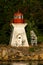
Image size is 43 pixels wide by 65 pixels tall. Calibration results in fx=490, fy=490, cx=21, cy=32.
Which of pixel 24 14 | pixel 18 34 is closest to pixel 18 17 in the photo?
pixel 18 34

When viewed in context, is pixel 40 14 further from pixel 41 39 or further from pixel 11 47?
pixel 11 47

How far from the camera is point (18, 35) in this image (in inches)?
903

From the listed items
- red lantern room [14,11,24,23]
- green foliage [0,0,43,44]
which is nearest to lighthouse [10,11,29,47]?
red lantern room [14,11,24,23]

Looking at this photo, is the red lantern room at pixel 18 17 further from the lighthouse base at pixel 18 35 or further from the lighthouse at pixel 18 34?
the lighthouse base at pixel 18 35

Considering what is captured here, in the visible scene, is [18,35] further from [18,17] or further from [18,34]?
[18,17]

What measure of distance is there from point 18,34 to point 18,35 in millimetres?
47

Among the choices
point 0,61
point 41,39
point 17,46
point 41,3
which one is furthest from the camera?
point 41,3

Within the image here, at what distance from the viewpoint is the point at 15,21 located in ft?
76.3

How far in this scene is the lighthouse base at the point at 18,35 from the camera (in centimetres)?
2295

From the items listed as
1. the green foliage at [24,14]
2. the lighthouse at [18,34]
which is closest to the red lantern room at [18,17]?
the lighthouse at [18,34]

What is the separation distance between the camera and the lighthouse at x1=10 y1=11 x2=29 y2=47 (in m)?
23.0

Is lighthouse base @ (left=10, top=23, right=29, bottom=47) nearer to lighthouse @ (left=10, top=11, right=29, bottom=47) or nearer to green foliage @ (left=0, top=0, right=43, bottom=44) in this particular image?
lighthouse @ (left=10, top=11, right=29, bottom=47)

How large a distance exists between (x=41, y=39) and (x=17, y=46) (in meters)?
2.00

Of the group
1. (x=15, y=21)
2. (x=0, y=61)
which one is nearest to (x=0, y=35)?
(x=15, y=21)
